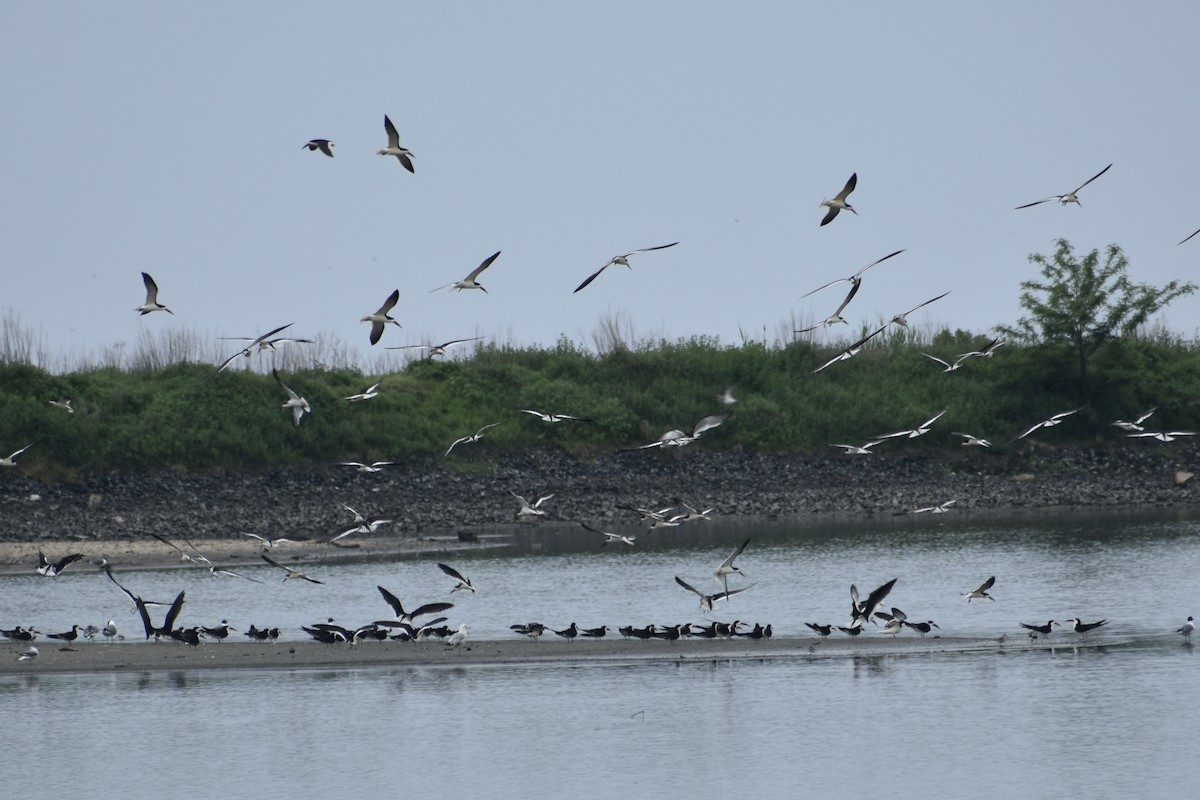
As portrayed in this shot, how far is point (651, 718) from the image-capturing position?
22.9m

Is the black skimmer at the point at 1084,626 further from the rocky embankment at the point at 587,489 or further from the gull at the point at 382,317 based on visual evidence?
the rocky embankment at the point at 587,489

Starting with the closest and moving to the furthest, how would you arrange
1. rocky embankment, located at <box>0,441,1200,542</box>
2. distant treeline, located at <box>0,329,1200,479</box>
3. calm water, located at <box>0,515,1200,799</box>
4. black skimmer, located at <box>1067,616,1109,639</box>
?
calm water, located at <box>0,515,1200,799</box> < black skimmer, located at <box>1067,616,1109,639</box> < rocky embankment, located at <box>0,441,1200,542</box> < distant treeline, located at <box>0,329,1200,479</box>

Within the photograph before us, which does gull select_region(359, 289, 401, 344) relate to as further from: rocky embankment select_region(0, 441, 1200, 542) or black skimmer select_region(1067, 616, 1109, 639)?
rocky embankment select_region(0, 441, 1200, 542)

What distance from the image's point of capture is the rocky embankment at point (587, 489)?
154ft

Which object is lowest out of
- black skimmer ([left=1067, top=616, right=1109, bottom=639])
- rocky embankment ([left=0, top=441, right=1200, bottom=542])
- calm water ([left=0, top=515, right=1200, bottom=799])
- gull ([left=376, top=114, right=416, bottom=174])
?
calm water ([left=0, top=515, right=1200, bottom=799])

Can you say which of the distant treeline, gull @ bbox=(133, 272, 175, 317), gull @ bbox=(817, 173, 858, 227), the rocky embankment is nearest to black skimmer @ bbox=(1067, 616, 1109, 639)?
gull @ bbox=(817, 173, 858, 227)

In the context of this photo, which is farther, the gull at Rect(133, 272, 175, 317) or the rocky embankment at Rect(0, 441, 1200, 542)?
the rocky embankment at Rect(0, 441, 1200, 542)

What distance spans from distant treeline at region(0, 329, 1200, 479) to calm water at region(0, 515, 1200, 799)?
Result: 61.9 feet

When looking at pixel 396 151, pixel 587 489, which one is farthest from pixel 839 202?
pixel 587 489

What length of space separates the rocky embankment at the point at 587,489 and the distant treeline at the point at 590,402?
1110 mm

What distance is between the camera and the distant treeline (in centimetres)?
5278

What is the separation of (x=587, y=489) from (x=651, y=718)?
30.0 metres

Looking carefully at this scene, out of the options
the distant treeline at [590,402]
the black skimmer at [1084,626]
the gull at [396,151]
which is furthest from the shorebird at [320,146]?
the distant treeline at [590,402]

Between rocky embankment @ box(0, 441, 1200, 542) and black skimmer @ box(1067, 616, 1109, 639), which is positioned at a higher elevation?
rocky embankment @ box(0, 441, 1200, 542)
